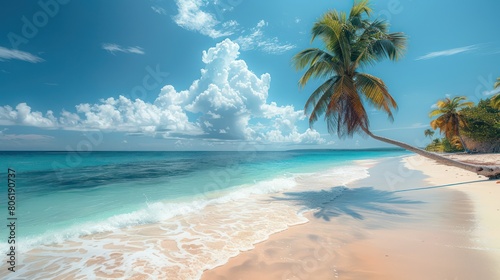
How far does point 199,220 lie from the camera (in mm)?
6234

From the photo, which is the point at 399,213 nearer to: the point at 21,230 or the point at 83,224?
the point at 83,224

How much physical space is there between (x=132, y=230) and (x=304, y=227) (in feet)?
14.5

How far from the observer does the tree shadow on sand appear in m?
6.37

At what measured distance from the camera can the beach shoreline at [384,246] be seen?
10.5 ft

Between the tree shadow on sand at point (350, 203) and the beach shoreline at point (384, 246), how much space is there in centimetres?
5

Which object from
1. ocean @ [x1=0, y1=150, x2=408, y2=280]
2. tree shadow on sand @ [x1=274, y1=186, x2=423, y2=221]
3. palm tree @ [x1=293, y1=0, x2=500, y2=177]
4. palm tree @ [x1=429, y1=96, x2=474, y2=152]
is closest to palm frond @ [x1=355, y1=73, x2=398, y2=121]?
palm tree @ [x1=293, y1=0, x2=500, y2=177]

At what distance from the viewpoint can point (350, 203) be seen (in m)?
7.54

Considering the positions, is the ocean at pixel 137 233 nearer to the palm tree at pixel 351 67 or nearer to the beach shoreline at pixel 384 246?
the beach shoreline at pixel 384 246

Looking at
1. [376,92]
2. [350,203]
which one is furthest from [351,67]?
[350,203]

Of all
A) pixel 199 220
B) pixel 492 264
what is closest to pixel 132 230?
pixel 199 220

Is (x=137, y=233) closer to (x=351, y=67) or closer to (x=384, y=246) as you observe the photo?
(x=384, y=246)

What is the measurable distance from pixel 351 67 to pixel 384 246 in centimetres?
893

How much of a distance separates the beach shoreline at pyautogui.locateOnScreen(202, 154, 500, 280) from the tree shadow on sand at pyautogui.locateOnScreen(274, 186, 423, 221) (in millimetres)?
55

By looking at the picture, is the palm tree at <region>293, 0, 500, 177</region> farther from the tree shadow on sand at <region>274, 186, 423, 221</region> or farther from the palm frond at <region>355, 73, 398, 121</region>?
the tree shadow on sand at <region>274, 186, 423, 221</region>
